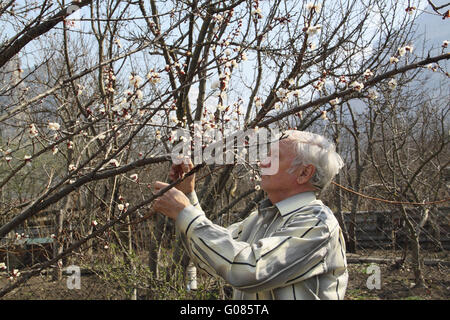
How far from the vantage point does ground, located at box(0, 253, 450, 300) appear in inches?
237

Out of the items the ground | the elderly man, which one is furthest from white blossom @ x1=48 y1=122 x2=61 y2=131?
the ground

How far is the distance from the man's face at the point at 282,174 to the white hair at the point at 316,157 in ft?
0.06

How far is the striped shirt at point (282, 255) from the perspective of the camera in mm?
1465

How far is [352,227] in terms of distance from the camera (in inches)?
333

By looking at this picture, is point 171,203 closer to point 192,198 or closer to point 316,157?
point 192,198

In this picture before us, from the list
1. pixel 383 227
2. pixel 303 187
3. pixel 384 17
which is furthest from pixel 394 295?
pixel 303 187

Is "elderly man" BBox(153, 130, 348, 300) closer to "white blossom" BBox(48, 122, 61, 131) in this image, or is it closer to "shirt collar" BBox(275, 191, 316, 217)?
"shirt collar" BBox(275, 191, 316, 217)

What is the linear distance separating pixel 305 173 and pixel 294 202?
0.14m

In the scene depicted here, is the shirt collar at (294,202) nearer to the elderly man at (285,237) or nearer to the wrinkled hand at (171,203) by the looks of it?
the elderly man at (285,237)

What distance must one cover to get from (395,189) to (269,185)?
15.1 feet

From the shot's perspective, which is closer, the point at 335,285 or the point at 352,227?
the point at 335,285

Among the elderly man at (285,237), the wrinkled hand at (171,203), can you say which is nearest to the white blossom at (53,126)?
the elderly man at (285,237)
